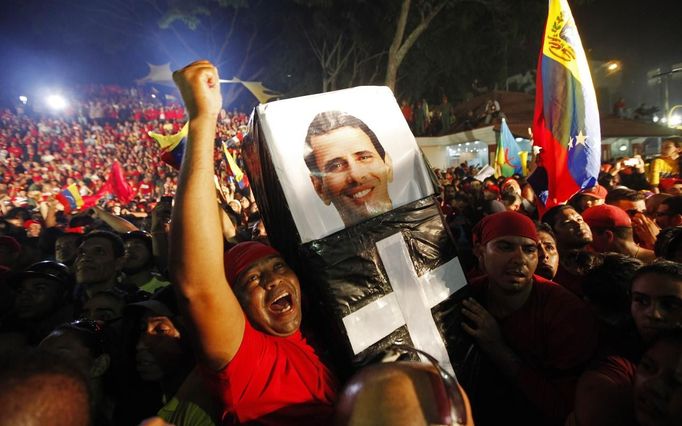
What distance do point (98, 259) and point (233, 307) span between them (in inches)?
103

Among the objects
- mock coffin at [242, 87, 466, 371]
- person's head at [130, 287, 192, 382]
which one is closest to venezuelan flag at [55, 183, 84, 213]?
person's head at [130, 287, 192, 382]

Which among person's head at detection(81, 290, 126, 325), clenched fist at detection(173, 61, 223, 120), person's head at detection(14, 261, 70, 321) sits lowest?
person's head at detection(81, 290, 126, 325)

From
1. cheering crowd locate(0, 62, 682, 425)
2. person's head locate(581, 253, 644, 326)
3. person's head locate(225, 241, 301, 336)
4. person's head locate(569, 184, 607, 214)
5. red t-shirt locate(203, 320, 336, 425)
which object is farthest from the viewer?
person's head locate(569, 184, 607, 214)

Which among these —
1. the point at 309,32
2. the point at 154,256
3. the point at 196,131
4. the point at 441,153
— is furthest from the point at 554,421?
the point at 441,153

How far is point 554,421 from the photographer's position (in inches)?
69.4

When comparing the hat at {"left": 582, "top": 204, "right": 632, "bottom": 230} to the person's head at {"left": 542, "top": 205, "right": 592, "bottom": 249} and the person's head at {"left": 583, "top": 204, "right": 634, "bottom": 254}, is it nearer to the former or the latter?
the person's head at {"left": 583, "top": 204, "right": 634, "bottom": 254}

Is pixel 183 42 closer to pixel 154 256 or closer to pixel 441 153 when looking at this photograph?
pixel 441 153

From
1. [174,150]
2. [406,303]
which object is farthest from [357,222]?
[174,150]

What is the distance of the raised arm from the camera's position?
1.30 m

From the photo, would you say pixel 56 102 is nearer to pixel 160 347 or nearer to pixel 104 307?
pixel 104 307

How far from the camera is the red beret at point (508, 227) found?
2088 mm

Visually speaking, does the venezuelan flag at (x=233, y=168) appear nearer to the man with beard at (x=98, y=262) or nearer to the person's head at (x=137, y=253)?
the person's head at (x=137, y=253)

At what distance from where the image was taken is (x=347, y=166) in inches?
71.6

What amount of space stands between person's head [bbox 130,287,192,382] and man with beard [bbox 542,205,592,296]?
2.59 meters
